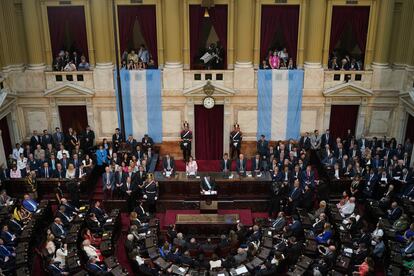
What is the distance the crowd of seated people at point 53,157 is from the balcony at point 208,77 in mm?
5335

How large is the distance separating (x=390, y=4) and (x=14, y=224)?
18.2m

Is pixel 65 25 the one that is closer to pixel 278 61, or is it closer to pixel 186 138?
pixel 186 138

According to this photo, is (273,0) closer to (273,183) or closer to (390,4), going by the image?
(390,4)

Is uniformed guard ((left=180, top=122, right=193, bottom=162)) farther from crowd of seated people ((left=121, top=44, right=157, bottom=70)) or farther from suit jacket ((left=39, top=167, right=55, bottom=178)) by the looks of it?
suit jacket ((left=39, top=167, right=55, bottom=178))

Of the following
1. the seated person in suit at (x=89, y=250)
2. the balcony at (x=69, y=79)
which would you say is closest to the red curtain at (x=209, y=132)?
the balcony at (x=69, y=79)

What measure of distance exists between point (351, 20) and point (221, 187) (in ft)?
32.6

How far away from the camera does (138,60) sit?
23.0m

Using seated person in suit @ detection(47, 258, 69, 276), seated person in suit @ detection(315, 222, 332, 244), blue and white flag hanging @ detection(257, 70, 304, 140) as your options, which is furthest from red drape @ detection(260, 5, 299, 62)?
seated person in suit @ detection(47, 258, 69, 276)

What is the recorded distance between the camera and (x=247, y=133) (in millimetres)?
23547

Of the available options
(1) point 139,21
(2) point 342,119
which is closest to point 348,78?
(2) point 342,119

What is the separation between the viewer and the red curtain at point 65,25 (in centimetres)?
2228

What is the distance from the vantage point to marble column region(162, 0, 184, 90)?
21766mm

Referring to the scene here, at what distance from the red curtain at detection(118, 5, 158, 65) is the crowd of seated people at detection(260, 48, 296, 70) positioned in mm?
5348

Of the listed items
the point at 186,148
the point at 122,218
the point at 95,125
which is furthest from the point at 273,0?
the point at 122,218
